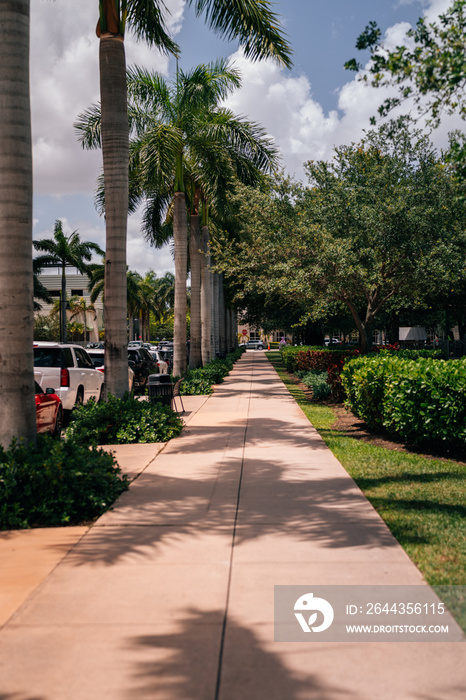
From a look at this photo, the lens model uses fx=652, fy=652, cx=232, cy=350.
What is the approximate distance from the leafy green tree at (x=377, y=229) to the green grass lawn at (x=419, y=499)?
5929mm

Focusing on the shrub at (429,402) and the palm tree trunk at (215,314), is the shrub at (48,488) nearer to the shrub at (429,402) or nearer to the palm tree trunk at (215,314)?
the shrub at (429,402)

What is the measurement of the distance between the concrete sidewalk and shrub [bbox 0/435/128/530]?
284 mm

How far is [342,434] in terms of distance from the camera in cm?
1189

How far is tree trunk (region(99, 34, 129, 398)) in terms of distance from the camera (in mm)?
11391

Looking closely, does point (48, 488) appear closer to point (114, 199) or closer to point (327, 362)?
point (114, 199)

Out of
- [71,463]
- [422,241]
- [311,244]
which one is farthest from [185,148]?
[71,463]

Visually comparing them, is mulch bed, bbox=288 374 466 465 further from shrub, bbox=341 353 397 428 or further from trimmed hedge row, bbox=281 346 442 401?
trimmed hedge row, bbox=281 346 442 401

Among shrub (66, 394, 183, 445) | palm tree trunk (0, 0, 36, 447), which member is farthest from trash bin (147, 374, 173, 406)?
palm tree trunk (0, 0, 36, 447)

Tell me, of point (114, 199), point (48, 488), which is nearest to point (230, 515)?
point (48, 488)

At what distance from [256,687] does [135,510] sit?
3.60m

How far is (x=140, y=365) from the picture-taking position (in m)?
21.4

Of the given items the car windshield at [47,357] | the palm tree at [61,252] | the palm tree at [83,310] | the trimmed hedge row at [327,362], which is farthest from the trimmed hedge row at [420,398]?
the palm tree at [83,310]

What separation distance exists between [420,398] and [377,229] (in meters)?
7.48

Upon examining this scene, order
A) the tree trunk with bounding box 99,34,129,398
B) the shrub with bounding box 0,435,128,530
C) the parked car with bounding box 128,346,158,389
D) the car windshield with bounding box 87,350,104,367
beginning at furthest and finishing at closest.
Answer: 1. the parked car with bounding box 128,346,158,389
2. the car windshield with bounding box 87,350,104,367
3. the tree trunk with bounding box 99,34,129,398
4. the shrub with bounding box 0,435,128,530
